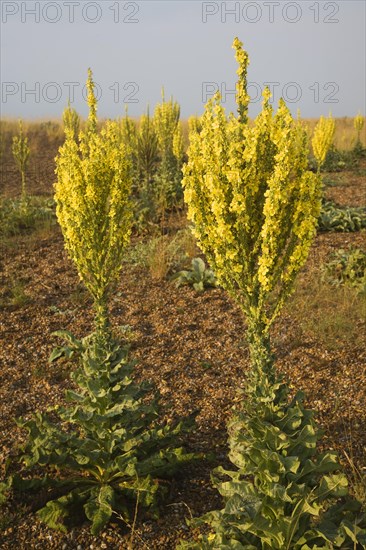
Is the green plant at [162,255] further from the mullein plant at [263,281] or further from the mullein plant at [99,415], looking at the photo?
the mullein plant at [263,281]

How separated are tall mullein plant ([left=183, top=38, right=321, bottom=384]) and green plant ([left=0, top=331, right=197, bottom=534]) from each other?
103cm

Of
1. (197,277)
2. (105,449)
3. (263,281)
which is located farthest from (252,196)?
(197,277)

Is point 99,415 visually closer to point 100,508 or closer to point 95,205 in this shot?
point 100,508

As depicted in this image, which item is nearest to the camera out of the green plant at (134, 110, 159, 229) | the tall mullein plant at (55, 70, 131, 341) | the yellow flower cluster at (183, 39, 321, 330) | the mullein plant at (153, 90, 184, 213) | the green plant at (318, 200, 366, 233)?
the yellow flower cluster at (183, 39, 321, 330)

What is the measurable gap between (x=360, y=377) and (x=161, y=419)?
216 centimetres

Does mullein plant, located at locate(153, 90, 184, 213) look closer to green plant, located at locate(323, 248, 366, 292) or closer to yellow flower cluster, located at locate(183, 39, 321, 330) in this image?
green plant, located at locate(323, 248, 366, 292)

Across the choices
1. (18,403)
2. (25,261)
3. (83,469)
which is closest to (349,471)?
(83,469)

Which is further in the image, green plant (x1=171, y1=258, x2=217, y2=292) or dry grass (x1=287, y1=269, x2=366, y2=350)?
green plant (x1=171, y1=258, x2=217, y2=292)

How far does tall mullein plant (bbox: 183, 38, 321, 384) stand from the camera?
297cm

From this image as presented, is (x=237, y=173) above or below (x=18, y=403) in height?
above

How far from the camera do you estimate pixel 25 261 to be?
926cm

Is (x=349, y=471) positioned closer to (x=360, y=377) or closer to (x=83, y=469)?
(x=360, y=377)

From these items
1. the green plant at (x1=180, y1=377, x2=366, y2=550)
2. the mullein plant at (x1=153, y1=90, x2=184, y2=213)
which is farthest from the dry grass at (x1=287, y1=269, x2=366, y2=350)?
the mullein plant at (x1=153, y1=90, x2=184, y2=213)

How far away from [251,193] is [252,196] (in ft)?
0.09
